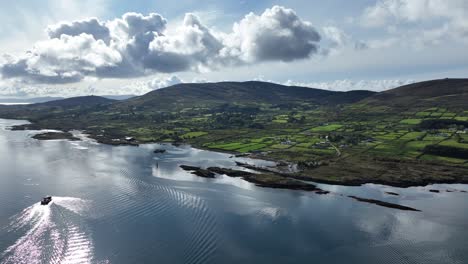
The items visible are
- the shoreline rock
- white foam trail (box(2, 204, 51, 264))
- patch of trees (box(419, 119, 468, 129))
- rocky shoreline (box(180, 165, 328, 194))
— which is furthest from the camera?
patch of trees (box(419, 119, 468, 129))

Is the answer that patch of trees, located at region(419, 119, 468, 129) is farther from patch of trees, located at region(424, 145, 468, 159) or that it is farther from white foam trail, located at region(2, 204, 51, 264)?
white foam trail, located at region(2, 204, 51, 264)

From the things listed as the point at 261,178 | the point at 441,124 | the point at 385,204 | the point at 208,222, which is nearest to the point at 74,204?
the point at 208,222

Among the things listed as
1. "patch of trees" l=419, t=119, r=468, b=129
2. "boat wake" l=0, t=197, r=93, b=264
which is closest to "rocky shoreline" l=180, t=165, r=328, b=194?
"boat wake" l=0, t=197, r=93, b=264

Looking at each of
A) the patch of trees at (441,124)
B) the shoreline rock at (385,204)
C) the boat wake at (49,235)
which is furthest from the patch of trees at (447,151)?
the boat wake at (49,235)

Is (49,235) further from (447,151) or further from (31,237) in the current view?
(447,151)

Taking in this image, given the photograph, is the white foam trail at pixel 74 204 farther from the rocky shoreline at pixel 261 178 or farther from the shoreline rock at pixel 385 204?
the shoreline rock at pixel 385 204

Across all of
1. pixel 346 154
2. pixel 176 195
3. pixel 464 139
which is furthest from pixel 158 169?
pixel 464 139
